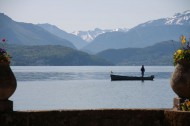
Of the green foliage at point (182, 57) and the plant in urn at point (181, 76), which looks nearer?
the plant in urn at point (181, 76)

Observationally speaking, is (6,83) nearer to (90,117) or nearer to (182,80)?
(90,117)

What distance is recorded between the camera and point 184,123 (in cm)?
1181

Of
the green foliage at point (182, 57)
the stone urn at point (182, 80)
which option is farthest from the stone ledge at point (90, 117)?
the green foliage at point (182, 57)

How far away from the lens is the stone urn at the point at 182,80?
40.8 ft

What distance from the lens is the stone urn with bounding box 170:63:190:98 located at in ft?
A: 40.8

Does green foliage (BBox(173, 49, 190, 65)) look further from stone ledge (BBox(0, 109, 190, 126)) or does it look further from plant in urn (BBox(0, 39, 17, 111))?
plant in urn (BBox(0, 39, 17, 111))

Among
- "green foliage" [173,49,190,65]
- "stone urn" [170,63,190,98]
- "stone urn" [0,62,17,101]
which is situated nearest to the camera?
"stone urn" [0,62,17,101]

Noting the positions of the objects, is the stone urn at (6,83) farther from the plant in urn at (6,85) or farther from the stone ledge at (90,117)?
the stone ledge at (90,117)

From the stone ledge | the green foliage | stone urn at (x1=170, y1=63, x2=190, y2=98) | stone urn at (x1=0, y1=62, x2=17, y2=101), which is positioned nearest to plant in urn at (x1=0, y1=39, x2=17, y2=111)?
stone urn at (x1=0, y1=62, x2=17, y2=101)

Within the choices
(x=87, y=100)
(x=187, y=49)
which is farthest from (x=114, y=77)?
(x=187, y=49)

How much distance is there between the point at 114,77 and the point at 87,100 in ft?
190

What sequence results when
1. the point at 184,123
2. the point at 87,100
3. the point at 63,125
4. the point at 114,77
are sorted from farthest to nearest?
the point at 114,77
the point at 87,100
the point at 63,125
the point at 184,123

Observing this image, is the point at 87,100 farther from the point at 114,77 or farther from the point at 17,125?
the point at 17,125

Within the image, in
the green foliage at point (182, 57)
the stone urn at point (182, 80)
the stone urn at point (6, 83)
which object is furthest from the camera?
the green foliage at point (182, 57)
